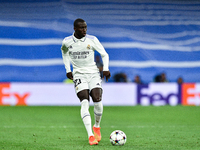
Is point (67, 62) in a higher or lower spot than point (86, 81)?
higher

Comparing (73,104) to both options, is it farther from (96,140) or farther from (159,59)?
(96,140)

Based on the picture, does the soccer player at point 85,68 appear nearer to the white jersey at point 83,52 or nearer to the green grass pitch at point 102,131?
the white jersey at point 83,52

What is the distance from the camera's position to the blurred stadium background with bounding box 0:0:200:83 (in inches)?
758

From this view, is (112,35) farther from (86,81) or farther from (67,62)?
(86,81)

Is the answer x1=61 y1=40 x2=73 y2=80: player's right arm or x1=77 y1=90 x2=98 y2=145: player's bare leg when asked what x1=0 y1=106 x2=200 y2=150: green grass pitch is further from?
x1=61 y1=40 x2=73 y2=80: player's right arm

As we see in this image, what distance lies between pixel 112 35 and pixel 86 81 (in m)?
13.4

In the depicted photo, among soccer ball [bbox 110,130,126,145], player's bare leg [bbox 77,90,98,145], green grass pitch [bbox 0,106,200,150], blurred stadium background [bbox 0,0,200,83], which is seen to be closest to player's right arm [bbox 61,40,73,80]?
player's bare leg [bbox 77,90,98,145]

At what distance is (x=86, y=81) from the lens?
661 centimetres

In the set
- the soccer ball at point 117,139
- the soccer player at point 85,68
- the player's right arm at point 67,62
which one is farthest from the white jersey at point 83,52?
the soccer ball at point 117,139

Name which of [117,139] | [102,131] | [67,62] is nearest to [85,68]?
[67,62]

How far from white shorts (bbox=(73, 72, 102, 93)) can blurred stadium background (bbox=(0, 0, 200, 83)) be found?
12501 mm

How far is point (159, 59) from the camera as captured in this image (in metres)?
19.9

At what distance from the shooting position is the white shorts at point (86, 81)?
654 cm

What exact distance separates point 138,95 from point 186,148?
33.0ft
